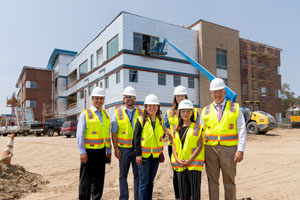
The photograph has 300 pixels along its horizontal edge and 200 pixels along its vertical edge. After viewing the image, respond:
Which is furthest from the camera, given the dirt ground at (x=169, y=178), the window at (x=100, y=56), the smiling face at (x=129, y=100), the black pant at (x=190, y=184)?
the window at (x=100, y=56)

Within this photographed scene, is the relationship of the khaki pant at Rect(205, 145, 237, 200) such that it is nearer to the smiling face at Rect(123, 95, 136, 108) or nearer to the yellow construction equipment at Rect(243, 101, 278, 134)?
the smiling face at Rect(123, 95, 136, 108)

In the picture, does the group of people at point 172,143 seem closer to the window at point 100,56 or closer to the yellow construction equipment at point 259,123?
the yellow construction equipment at point 259,123

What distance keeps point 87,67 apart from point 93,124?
34.1 m

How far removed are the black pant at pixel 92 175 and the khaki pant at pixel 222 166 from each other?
1.90 metres

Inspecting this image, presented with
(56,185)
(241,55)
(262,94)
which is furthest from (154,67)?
(56,185)

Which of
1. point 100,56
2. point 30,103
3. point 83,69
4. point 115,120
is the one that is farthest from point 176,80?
point 30,103

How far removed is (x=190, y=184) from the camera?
3904mm

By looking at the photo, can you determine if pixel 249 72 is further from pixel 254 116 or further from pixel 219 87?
pixel 219 87

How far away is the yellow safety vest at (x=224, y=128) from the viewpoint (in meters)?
3.97

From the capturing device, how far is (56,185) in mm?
7102

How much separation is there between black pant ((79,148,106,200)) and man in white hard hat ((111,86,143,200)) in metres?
0.33

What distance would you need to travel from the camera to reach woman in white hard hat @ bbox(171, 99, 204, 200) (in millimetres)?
3896

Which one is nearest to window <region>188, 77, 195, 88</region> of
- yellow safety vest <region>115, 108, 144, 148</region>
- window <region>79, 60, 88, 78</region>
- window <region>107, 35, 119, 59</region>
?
window <region>107, 35, 119, 59</region>

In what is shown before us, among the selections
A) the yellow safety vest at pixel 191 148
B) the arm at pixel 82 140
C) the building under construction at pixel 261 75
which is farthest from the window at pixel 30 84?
the yellow safety vest at pixel 191 148
